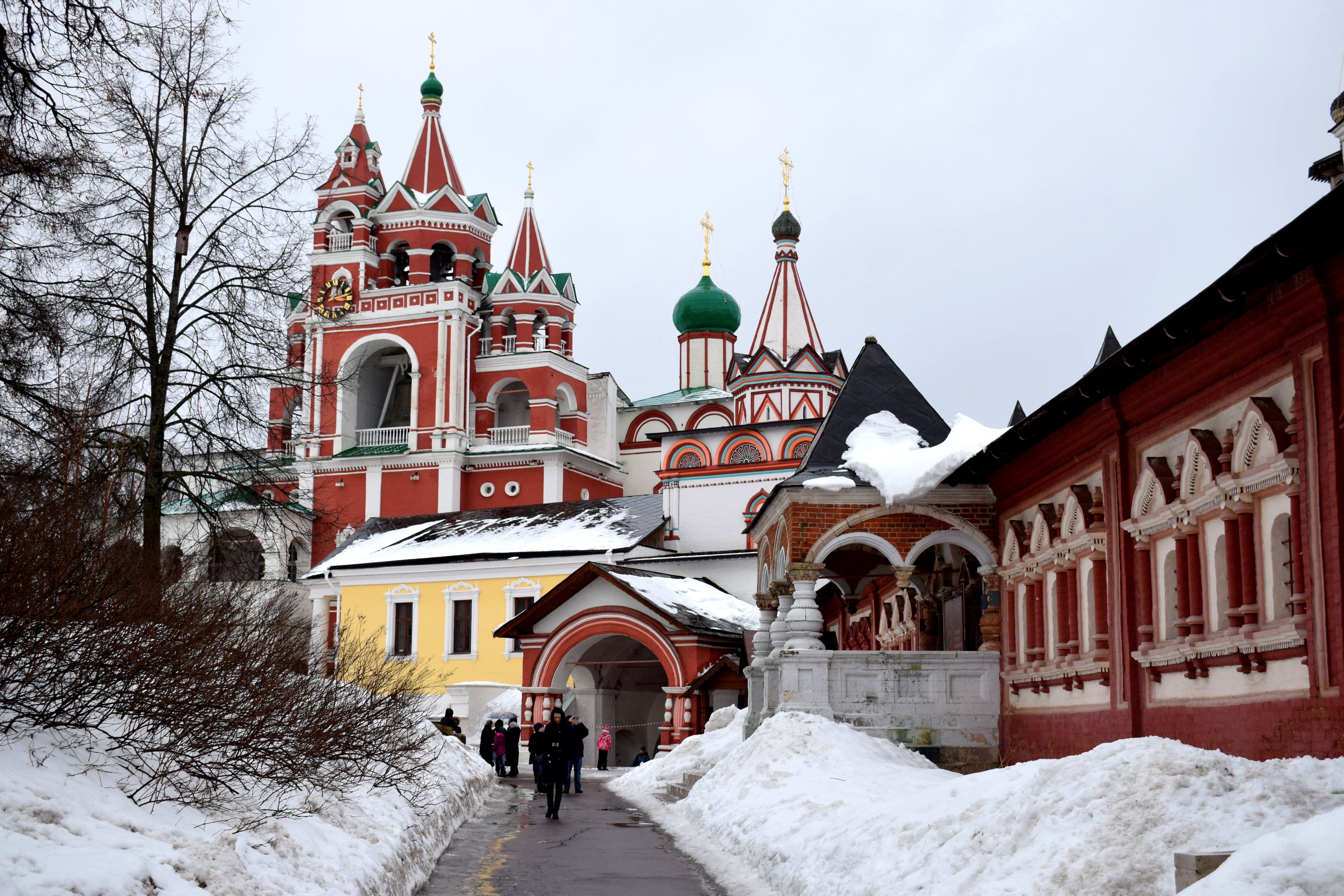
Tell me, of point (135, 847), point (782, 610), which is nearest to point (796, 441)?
point (782, 610)

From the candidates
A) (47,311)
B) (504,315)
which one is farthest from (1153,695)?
(504,315)

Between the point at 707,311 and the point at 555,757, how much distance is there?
41.0 meters

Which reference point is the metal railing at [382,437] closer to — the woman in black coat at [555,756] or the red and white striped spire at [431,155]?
the red and white striped spire at [431,155]

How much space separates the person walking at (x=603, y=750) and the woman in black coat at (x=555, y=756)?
1224 centimetres

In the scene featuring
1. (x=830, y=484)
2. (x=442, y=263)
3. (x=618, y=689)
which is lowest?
(x=618, y=689)

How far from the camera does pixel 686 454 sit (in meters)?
44.5

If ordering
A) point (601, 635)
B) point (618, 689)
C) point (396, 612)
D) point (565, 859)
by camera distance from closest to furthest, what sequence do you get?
point (565, 859), point (601, 635), point (618, 689), point (396, 612)

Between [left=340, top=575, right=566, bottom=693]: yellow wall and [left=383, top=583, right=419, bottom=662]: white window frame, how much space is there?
0.13 feet

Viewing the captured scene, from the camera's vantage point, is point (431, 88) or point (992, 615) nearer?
point (992, 615)

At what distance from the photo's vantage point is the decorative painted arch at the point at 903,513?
1596 cm

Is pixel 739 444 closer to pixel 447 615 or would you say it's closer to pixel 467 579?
pixel 467 579

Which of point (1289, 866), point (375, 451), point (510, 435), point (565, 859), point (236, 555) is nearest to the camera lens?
point (1289, 866)

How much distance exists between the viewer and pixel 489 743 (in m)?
27.3

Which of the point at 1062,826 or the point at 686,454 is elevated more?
the point at 686,454
